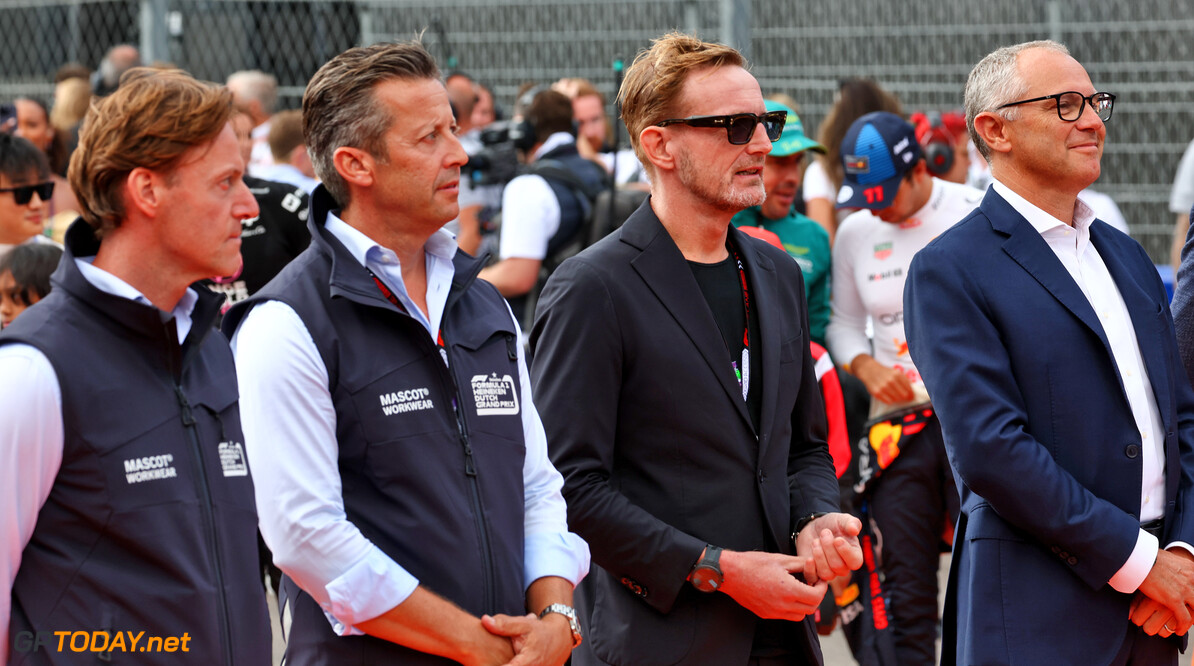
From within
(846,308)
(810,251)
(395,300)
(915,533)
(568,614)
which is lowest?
(915,533)

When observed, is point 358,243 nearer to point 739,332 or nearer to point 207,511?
point 207,511

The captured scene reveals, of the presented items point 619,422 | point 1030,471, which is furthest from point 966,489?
point 619,422

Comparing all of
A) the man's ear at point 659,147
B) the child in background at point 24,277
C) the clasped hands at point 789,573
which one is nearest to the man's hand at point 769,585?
the clasped hands at point 789,573

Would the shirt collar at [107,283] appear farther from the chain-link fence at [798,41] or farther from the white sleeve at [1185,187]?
the white sleeve at [1185,187]

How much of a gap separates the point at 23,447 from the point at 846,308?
327 centimetres

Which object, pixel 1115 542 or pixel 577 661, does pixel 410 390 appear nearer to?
pixel 577 661

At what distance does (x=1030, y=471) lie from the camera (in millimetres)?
2664

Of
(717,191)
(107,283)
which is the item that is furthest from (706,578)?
(107,283)

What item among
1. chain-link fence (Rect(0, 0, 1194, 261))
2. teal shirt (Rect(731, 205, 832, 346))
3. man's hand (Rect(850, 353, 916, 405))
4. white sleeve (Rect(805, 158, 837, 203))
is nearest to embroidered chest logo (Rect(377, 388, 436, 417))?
man's hand (Rect(850, 353, 916, 405))

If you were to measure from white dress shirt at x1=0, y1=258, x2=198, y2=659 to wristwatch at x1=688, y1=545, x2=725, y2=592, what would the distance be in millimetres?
1278

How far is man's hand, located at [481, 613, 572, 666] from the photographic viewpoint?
2240 millimetres

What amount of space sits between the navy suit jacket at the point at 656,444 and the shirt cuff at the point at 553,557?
272 millimetres

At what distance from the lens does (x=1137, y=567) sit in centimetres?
270

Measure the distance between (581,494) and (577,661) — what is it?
18.3 inches
